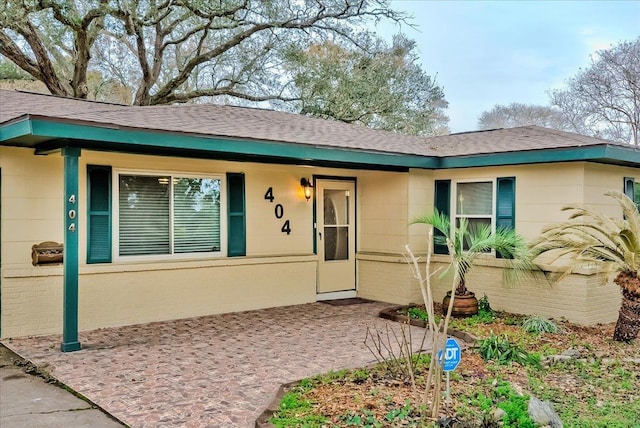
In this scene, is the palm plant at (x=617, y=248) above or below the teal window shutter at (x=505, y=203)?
below

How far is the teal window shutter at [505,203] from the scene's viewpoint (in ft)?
26.5

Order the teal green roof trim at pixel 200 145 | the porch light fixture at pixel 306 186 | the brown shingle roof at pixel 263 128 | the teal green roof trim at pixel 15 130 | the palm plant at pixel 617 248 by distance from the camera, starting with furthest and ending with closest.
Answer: the porch light fixture at pixel 306 186
the brown shingle roof at pixel 263 128
the palm plant at pixel 617 248
the teal green roof trim at pixel 200 145
the teal green roof trim at pixel 15 130

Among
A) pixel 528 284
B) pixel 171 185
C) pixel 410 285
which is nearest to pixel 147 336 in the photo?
pixel 171 185

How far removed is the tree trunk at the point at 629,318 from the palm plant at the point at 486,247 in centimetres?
133

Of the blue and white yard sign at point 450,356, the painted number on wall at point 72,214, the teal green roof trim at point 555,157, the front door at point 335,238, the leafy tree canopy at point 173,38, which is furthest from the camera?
the leafy tree canopy at point 173,38

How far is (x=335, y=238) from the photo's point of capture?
969 cm

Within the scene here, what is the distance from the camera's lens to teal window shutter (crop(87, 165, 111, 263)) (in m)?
7.05

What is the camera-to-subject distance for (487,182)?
8430 millimetres

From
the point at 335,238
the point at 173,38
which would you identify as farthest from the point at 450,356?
the point at 173,38

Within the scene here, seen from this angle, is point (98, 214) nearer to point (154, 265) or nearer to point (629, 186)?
point (154, 265)

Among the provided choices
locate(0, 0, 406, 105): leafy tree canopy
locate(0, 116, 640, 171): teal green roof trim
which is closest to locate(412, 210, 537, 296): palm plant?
locate(0, 116, 640, 171): teal green roof trim

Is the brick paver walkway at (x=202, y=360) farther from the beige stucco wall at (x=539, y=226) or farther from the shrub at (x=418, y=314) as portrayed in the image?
the beige stucco wall at (x=539, y=226)

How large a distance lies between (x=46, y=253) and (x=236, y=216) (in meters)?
2.73

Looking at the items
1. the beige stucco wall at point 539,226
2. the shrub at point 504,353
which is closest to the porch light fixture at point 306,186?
the beige stucco wall at point 539,226
